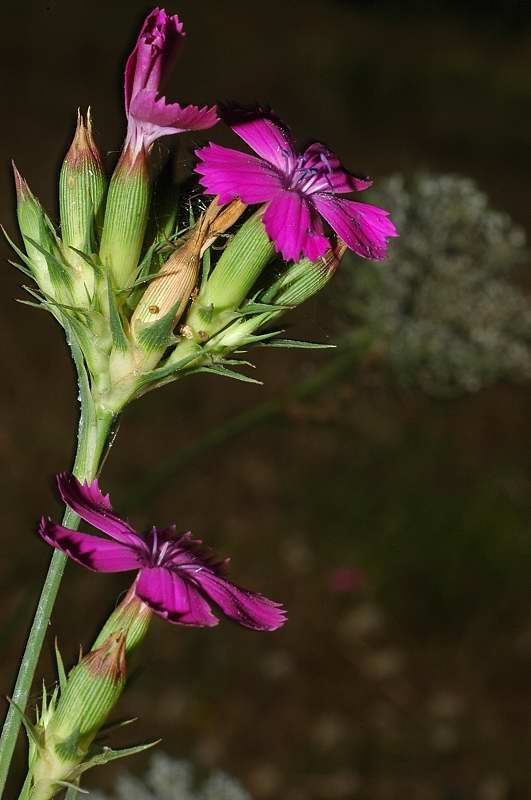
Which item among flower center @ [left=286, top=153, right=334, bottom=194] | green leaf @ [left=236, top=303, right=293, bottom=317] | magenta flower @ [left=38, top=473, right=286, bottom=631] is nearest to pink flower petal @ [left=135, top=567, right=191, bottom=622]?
magenta flower @ [left=38, top=473, right=286, bottom=631]

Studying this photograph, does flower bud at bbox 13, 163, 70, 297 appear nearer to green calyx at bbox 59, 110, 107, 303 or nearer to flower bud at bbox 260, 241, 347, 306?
green calyx at bbox 59, 110, 107, 303

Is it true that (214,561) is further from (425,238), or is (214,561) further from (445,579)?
(445,579)

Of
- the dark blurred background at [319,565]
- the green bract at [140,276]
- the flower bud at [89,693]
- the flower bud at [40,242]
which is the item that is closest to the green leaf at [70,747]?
the flower bud at [89,693]

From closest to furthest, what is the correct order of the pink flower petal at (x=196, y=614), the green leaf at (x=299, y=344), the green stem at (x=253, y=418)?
the pink flower petal at (x=196, y=614)
the green leaf at (x=299, y=344)
the green stem at (x=253, y=418)

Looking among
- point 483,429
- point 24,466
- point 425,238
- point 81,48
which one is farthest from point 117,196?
point 81,48

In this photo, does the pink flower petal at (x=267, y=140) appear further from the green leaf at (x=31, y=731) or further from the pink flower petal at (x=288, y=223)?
the green leaf at (x=31, y=731)

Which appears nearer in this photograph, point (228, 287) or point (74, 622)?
point (228, 287)

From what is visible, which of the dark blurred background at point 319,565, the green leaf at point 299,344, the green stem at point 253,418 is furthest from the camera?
the dark blurred background at point 319,565

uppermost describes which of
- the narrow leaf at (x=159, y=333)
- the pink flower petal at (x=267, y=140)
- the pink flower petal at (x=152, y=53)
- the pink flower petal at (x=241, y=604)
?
the pink flower petal at (x=152, y=53)
